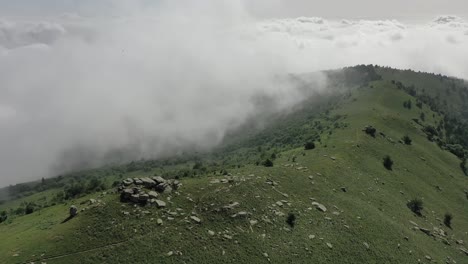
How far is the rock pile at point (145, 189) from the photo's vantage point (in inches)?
2773

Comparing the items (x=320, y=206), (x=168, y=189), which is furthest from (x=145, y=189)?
(x=320, y=206)

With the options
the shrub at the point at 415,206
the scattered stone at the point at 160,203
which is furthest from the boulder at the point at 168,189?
the shrub at the point at 415,206

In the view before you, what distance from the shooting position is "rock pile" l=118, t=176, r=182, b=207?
231 ft

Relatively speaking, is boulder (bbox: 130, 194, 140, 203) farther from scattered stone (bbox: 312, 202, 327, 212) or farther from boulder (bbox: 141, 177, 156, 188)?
scattered stone (bbox: 312, 202, 327, 212)

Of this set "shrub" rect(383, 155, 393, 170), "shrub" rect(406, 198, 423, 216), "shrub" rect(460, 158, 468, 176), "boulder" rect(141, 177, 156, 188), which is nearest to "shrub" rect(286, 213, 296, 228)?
"boulder" rect(141, 177, 156, 188)

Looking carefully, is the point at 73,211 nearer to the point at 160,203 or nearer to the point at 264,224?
the point at 160,203

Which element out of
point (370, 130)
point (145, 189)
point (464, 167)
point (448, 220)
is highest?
point (145, 189)

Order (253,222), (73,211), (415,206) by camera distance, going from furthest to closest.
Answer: (415,206) < (253,222) < (73,211)

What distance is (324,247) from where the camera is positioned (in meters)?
70.5

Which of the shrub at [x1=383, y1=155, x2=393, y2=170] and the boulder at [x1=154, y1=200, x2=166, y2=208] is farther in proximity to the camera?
the shrub at [x1=383, y1=155, x2=393, y2=170]

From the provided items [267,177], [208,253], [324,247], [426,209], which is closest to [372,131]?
[426,209]

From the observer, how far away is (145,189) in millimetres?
73188

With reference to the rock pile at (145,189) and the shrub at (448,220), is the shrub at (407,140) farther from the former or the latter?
the rock pile at (145,189)

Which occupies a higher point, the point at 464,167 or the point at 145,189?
the point at 145,189
